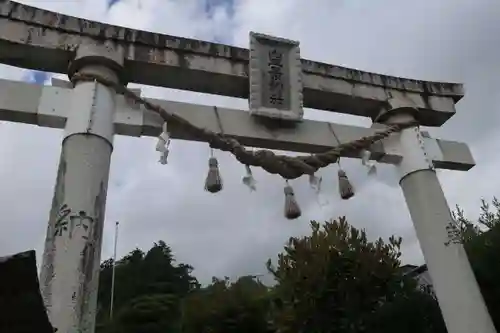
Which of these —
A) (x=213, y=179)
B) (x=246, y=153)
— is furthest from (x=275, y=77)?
(x=213, y=179)

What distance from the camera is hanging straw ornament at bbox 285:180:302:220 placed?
5102 mm

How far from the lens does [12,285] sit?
1906 mm

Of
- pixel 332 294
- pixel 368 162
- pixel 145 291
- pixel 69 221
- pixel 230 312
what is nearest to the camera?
pixel 69 221

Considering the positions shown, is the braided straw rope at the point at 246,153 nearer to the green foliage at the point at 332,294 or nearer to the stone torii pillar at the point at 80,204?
the stone torii pillar at the point at 80,204

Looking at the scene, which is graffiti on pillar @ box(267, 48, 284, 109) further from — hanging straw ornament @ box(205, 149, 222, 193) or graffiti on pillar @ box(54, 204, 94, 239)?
graffiti on pillar @ box(54, 204, 94, 239)

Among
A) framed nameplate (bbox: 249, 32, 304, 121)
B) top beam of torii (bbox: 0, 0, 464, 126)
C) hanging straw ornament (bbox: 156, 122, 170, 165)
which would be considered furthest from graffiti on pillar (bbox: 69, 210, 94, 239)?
framed nameplate (bbox: 249, 32, 304, 121)

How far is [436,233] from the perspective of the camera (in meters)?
5.35

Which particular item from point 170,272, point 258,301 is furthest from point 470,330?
point 170,272


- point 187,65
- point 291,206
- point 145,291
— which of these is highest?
point 145,291

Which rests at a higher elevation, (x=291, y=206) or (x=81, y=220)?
(x=291, y=206)

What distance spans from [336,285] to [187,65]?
5402mm

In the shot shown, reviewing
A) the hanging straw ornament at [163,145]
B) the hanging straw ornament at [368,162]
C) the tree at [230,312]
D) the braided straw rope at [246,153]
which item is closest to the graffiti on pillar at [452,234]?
the hanging straw ornament at [368,162]

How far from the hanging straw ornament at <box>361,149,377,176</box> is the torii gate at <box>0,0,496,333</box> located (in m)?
0.19

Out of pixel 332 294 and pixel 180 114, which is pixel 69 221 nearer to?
pixel 180 114
